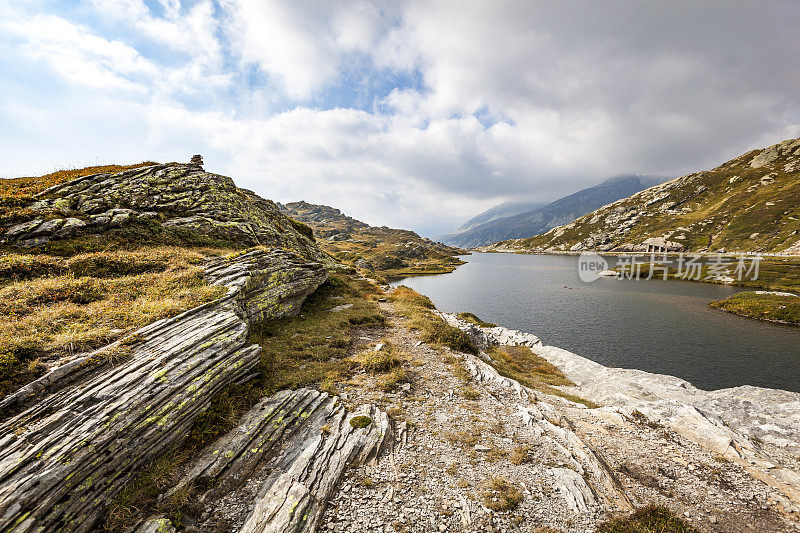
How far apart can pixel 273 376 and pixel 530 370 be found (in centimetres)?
2907

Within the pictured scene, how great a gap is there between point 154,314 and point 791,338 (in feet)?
254

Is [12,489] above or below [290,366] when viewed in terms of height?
above

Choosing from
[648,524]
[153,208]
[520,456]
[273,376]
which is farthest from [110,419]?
[153,208]

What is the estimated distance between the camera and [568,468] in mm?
12070

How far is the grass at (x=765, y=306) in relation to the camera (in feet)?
156

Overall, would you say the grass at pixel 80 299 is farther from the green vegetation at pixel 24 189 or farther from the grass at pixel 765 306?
the grass at pixel 765 306

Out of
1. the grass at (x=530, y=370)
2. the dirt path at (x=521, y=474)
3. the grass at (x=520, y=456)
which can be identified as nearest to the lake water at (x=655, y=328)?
the grass at (x=530, y=370)

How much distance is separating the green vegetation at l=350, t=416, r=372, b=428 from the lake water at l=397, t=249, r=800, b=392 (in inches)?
1506

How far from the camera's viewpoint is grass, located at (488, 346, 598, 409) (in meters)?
24.4

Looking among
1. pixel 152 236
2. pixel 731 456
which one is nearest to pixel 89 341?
pixel 152 236

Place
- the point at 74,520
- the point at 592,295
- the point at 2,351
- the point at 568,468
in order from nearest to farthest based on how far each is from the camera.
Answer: the point at 74,520 < the point at 2,351 < the point at 568,468 < the point at 592,295

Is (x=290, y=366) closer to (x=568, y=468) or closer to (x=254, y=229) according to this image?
(x=568, y=468)

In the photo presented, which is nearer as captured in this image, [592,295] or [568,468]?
[568,468]

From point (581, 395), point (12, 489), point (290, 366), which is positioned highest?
point (12, 489)
